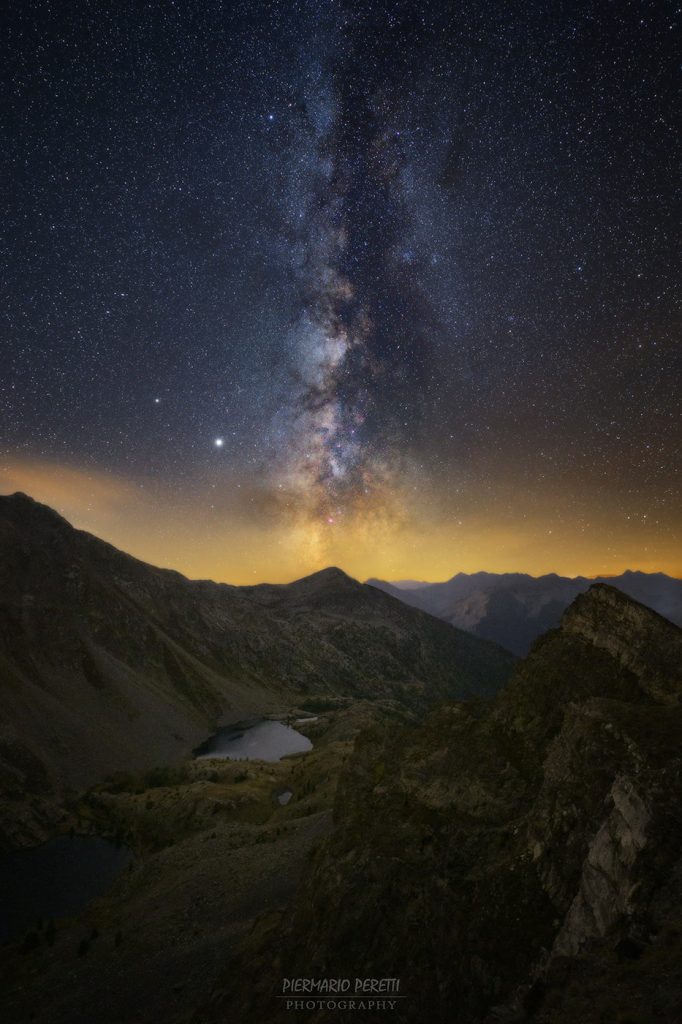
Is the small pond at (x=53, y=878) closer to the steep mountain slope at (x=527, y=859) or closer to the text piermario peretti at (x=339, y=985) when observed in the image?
the steep mountain slope at (x=527, y=859)

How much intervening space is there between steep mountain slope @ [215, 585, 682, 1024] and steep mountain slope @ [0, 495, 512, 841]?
139 ft

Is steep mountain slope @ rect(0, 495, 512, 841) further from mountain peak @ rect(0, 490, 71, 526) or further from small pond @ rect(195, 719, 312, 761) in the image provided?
small pond @ rect(195, 719, 312, 761)

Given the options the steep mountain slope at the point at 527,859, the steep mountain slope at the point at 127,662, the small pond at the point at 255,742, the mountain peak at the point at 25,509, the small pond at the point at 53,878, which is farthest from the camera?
the mountain peak at the point at 25,509

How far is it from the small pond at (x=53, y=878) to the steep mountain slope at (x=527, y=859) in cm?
2210

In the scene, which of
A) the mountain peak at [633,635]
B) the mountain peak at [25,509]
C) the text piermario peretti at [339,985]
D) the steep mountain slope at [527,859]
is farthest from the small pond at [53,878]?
the mountain peak at [25,509]

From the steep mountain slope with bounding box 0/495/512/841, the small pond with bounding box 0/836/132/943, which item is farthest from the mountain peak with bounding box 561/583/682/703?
the steep mountain slope with bounding box 0/495/512/841

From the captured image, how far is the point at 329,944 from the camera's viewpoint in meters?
14.4

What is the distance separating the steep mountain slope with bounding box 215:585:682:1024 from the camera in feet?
31.1

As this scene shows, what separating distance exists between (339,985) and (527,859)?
6.48 metres

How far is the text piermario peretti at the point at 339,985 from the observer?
12742 mm

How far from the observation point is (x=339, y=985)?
13289 mm

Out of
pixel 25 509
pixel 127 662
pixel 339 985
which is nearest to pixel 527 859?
pixel 339 985

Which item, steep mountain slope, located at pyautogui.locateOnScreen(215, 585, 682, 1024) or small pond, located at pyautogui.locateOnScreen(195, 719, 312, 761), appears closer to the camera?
steep mountain slope, located at pyautogui.locateOnScreen(215, 585, 682, 1024)

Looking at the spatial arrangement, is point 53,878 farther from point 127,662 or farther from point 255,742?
point 127,662
